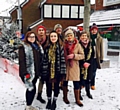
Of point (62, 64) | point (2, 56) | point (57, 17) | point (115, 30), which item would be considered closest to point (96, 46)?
point (62, 64)

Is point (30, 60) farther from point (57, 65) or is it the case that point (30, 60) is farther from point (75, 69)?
point (75, 69)

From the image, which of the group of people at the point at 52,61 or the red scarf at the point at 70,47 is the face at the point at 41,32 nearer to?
the group of people at the point at 52,61

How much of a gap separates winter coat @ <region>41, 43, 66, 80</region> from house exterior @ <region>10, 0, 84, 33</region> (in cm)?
1980

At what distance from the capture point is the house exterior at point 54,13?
79.7ft

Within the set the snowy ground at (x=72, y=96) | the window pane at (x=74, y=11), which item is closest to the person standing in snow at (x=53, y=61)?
the snowy ground at (x=72, y=96)

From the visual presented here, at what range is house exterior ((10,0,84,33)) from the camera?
2430 centimetres

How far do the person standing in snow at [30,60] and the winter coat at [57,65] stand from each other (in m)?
0.10

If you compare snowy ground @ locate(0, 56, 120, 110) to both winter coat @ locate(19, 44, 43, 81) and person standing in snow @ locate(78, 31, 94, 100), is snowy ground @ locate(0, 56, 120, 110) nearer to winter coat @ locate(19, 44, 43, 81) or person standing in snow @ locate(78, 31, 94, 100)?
person standing in snow @ locate(78, 31, 94, 100)

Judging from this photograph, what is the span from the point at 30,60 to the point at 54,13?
2109cm

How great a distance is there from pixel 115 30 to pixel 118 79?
32.5ft

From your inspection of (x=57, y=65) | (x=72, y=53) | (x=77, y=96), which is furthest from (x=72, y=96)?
(x=57, y=65)

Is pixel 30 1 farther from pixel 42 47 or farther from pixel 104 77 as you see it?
pixel 42 47

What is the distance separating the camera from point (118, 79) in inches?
284

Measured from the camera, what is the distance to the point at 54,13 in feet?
80.2
